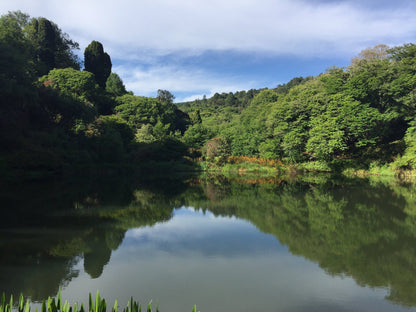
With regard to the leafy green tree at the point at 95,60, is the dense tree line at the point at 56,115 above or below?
below

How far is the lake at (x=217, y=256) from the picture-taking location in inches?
135

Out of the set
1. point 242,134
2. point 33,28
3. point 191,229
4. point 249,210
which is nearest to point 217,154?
point 242,134

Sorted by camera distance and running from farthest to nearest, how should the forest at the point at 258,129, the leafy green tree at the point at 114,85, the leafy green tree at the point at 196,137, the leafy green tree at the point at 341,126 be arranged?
the leafy green tree at the point at 114,85
the leafy green tree at the point at 196,137
the leafy green tree at the point at 341,126
the forest at the point at 258,129

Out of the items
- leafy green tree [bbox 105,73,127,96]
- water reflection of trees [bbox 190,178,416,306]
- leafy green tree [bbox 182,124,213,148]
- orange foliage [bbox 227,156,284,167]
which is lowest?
water reflection of trees [bbox 190,178,416,306]

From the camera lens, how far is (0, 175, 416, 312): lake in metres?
3.44

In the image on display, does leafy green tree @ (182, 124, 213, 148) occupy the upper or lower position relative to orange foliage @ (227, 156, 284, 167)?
upper

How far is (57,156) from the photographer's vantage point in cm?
2058

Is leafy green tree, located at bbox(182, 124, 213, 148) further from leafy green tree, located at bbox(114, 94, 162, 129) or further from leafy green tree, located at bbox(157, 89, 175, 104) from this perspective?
leafy green tree, located at bbox(157, 89, 175, 104)

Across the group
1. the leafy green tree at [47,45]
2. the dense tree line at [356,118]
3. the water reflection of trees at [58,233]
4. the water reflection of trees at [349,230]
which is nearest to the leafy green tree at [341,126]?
the dense tree line at [356,118]

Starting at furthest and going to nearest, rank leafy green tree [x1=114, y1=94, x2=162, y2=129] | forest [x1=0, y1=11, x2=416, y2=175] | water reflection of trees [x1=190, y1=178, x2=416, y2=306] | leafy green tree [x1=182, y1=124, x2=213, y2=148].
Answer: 1. leafy green tree [x1=114, y1=94, x2=162, y2=129]
2. leafy green tree [x1=182, y1=124, x2=213, y2=148]
3. forest [x1=0, y1=11, x2=416, y2=175]
4. water reflection of trees [x1=190, y1=178, x2=416, y2=306]

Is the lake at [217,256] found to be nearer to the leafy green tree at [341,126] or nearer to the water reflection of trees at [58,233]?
the water reflection of trees at [58,233]

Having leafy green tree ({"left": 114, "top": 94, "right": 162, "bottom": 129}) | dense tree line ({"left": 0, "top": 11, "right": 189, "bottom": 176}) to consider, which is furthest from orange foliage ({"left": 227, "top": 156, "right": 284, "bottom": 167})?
leafy green tree ({"left": 114, "top": 94, "right": 162, "bottom": 129})

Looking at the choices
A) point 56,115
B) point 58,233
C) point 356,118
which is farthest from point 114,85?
point 58,233

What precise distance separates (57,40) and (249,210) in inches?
2041
